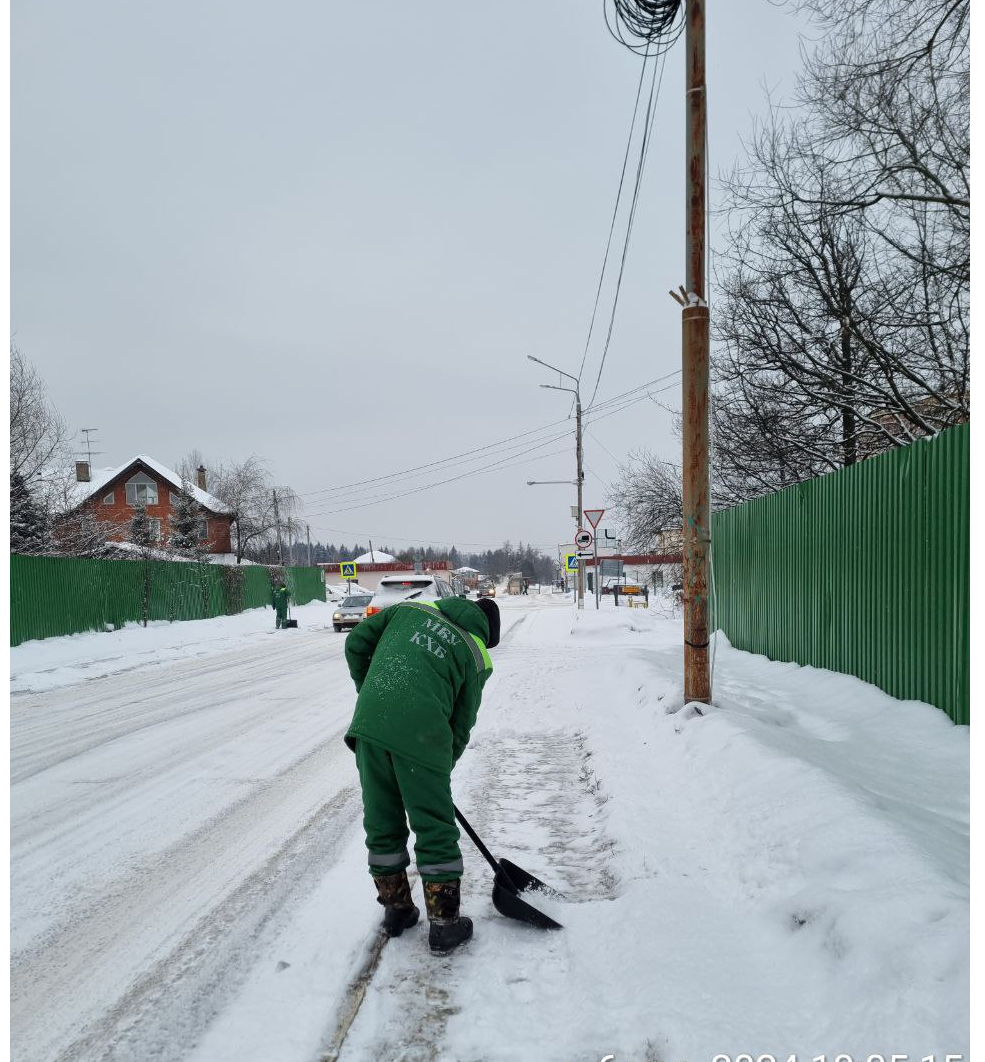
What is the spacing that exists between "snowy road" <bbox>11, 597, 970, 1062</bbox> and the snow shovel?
0.23ft

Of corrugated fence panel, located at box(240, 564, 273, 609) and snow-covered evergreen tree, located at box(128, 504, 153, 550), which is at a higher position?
snow-covered evergreen tree, located at box(128, 504, 153, 550)

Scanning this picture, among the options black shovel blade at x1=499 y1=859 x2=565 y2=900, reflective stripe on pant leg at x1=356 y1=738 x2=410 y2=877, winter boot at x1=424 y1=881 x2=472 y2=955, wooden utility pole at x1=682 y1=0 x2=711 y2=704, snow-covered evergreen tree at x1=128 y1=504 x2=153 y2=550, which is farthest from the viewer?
snow-covered evergreen tree at x1=128 y1=504 x2=153 y2=550

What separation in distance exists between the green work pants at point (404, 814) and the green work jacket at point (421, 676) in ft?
0.22

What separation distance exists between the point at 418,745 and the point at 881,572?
17.5 feet

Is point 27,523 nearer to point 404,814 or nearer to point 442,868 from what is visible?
point 404,814

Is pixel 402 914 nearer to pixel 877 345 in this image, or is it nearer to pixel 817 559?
pixel 817 559

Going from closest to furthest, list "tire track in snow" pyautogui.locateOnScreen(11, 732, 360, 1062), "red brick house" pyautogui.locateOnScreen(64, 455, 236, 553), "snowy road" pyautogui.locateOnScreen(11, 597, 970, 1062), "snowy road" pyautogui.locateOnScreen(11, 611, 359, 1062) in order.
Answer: "snowy road" pyautogui.locateOnScreen(11, 597, 970, 1062) < "tire track in snow" pyautogui.locateOnScreen(11, 732, 360, 1062) < "snowy road" pyautogui.locateOnScreen(11, 611, 359, 1062) < "red brick house" pyautogui.locateOnScreen(64, 455, 236, 553)

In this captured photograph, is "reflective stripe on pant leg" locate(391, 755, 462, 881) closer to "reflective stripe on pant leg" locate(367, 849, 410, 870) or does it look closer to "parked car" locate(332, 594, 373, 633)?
"reflective stripe on pant leg" locate(367, 849, 410, 870)

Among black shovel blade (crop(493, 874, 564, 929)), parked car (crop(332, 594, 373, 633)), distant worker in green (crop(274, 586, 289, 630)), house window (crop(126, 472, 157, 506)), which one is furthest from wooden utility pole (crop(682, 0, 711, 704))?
house window (crop(126, 472, 157, 506))

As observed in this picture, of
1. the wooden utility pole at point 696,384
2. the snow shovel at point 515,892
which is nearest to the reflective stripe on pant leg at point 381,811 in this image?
the snow shovel at point 515,892

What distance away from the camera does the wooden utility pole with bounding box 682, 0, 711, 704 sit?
21.2ft

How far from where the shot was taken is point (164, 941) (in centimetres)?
321

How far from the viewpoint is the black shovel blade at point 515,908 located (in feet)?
10.6

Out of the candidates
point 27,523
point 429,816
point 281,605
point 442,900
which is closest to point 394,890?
point 442,900
